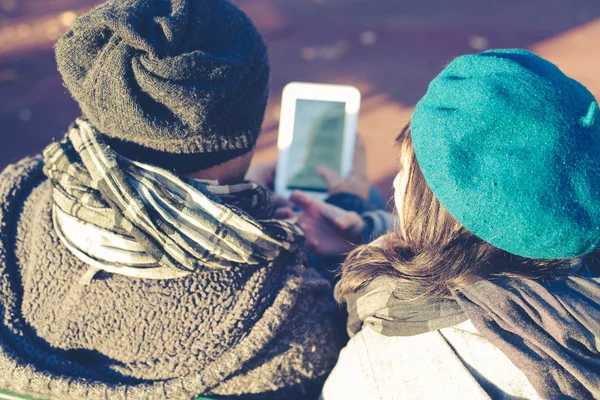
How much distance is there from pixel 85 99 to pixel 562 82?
1102 millimetres

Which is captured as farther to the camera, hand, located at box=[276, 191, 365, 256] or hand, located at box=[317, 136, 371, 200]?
hand, located at box=[317, 136, 371, 200]

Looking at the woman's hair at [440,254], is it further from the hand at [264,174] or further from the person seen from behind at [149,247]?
the hand at [264,174]

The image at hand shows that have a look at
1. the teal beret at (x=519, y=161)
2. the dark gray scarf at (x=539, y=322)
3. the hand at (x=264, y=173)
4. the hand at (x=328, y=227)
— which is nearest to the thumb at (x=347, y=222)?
the hand at (x=328, y=227)

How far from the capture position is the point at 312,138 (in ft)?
7.15

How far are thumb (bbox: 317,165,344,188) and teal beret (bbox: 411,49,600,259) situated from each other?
1059mm

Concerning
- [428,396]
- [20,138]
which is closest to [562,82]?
[428,396]

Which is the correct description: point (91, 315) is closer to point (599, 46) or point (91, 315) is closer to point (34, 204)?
point (34, 204)

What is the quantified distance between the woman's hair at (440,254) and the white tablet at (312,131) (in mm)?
969

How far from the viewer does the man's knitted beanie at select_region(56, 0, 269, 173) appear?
1.16 m

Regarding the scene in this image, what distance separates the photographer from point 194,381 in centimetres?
121

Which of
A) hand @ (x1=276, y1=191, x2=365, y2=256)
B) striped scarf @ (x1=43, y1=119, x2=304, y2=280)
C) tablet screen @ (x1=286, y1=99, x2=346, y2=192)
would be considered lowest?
hand @ (x1=276, y1=191, x2=365, y2=256)

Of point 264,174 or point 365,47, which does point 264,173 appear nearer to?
point 264,174

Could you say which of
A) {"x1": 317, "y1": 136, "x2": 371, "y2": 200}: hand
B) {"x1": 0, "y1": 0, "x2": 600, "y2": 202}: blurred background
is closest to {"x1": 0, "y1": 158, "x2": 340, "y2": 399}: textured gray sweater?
{"x1": 317, "y1": 136, "x2": 371, "y2": 200}: hand

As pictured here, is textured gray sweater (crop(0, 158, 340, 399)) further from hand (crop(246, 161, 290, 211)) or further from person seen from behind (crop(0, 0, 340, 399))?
hand (crop(246, 161, 290, 211))
